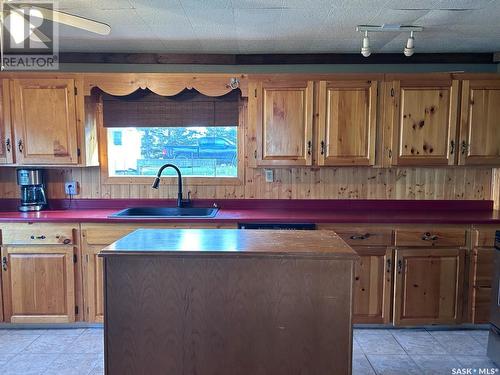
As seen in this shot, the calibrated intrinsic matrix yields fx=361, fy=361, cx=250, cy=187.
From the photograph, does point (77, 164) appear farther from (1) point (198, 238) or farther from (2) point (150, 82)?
(1) point (198, 238)

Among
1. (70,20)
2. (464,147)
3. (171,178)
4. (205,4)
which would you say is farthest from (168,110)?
(464,147)

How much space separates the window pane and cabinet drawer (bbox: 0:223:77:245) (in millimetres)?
770

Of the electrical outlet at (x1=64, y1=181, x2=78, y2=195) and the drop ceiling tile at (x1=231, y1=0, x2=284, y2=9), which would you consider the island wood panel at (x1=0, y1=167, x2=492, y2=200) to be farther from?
the drop ceiling tile at (x1=231, y1=0, x2=284, y2=9)

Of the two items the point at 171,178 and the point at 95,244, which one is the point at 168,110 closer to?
the point at 171,178

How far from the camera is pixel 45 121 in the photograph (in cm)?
292

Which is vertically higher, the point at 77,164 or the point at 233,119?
the point at 233,119

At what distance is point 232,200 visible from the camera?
333cm

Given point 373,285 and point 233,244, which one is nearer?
point 233,244

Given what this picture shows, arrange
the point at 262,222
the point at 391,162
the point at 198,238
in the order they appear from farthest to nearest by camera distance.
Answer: the point at 391,162, the point at 262,222, the point at 198,238

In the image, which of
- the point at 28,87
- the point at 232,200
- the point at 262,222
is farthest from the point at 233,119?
the point at 28,87

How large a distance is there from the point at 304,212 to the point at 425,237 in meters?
0.96

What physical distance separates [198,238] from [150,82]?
168 cm

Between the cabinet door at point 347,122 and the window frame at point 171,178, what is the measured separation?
74 centimetres

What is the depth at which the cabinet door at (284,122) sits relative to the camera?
292 cm
